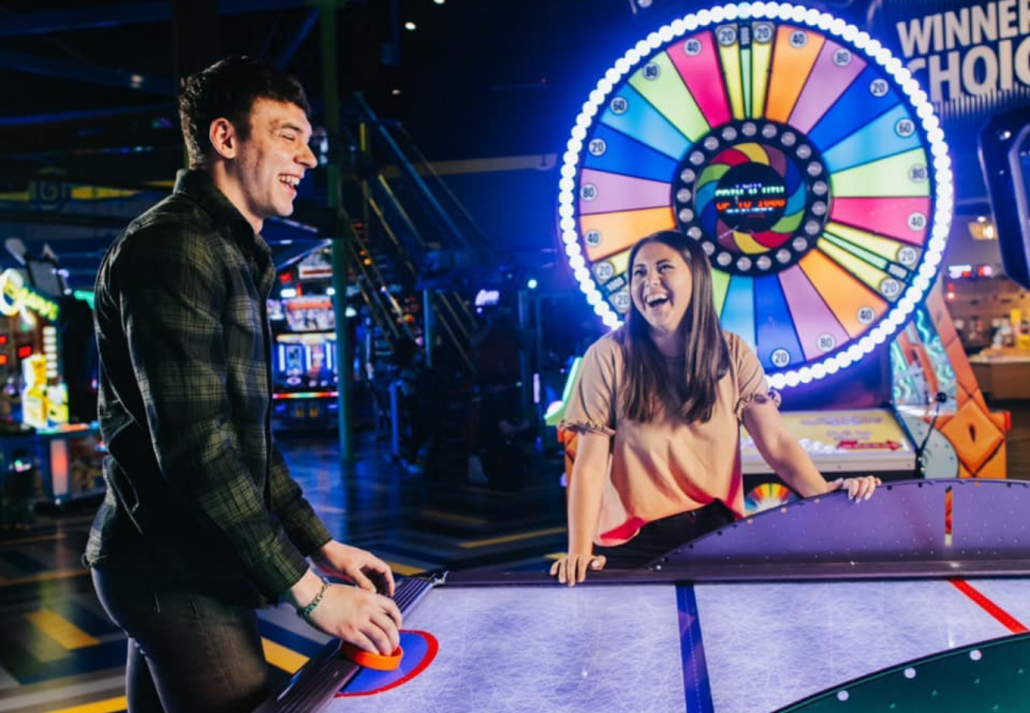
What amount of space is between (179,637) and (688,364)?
120 cm

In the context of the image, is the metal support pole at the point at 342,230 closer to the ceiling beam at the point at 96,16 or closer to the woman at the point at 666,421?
the ceiling beam at the point at 96,16

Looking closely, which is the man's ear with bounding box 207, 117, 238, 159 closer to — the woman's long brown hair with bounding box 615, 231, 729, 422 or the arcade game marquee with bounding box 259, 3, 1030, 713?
the arcade game marquee with bounding box 259, 3, 1030, 713

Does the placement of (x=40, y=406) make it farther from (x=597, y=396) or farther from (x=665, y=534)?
(x=665, y=534)

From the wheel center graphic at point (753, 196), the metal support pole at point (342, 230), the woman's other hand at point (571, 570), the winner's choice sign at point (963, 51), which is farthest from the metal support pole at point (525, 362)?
the woman's other hand at point (571, 570)

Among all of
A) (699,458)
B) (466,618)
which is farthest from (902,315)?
(466,618)

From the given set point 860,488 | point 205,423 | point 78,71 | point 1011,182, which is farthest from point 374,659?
point 78,71

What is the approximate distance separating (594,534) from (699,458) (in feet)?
0.90

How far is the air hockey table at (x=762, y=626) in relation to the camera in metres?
0.92

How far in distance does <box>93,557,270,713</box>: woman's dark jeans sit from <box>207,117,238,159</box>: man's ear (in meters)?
0.50

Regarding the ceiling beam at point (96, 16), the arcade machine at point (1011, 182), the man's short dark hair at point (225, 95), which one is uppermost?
the ceiling beam at point (96, 16)

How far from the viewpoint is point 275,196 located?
1.20 metres

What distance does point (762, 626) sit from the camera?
1.17 metres

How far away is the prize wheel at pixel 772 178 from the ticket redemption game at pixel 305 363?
970 centimetres

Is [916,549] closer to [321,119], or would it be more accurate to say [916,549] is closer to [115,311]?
[115,311]
